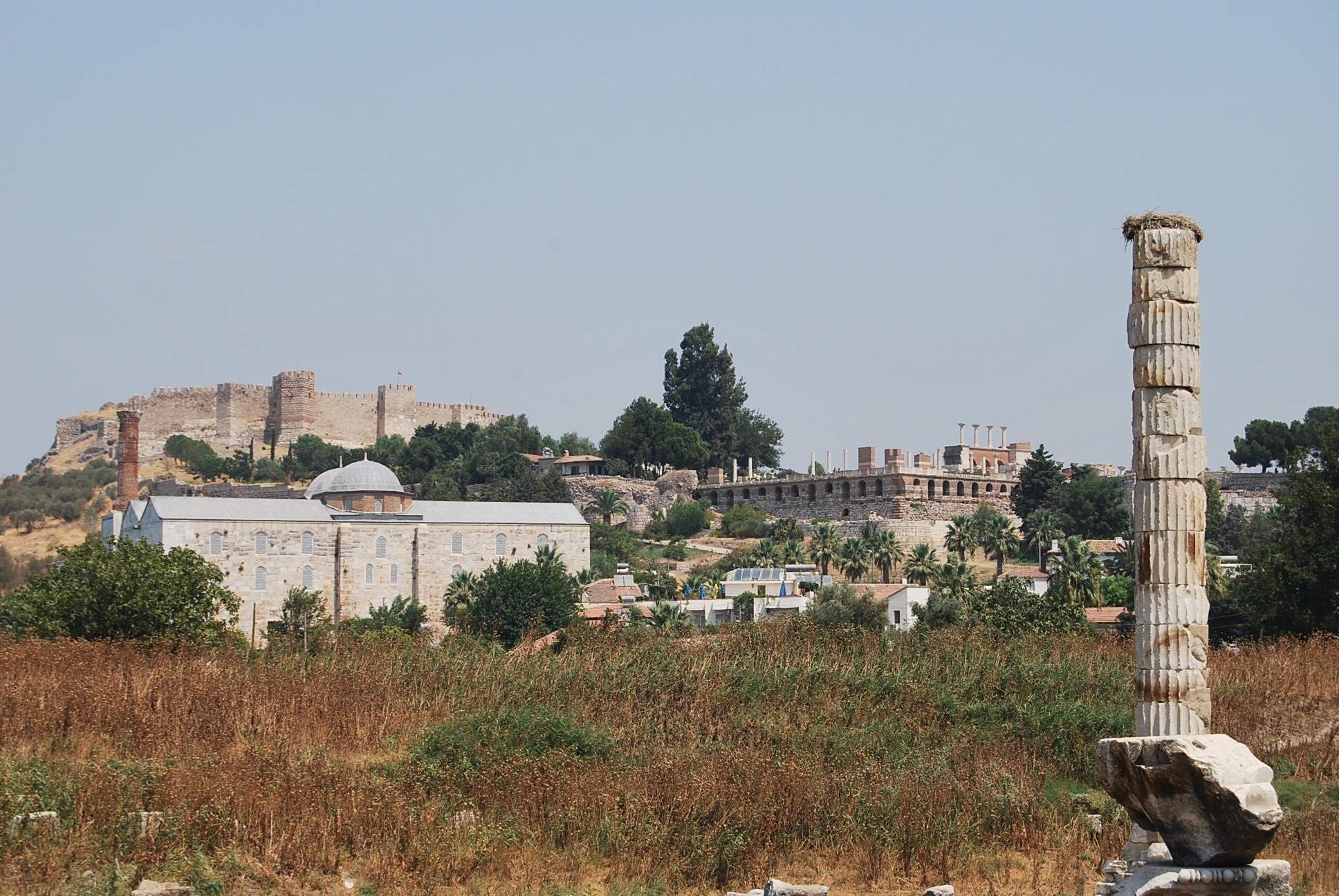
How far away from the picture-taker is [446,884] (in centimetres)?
1090

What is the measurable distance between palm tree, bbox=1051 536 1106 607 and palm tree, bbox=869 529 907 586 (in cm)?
1334

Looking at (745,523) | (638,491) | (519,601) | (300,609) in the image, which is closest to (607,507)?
(638,491)

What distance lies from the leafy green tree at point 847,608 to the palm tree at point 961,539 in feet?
53.8

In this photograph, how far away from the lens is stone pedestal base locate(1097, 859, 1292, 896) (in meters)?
7.91

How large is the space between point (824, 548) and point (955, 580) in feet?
43.0

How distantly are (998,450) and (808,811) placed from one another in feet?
202

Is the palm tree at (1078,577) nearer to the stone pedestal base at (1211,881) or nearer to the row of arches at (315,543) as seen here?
the row of arches at (315,543)

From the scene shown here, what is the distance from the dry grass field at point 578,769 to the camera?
11.0m

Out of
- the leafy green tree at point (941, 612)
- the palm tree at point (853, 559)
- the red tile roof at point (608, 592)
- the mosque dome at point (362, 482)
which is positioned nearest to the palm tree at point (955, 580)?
the leafy green tree at point (941, 612)

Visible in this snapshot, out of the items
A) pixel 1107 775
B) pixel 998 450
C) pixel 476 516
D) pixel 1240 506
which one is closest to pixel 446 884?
pixel 1107 775

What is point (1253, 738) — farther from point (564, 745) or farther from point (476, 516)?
point (476, 516)

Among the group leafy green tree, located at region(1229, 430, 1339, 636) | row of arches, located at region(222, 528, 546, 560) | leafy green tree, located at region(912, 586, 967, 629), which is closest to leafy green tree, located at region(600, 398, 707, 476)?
row of arches, located at region(222, 528, 546, 560)

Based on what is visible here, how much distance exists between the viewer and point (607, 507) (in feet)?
214

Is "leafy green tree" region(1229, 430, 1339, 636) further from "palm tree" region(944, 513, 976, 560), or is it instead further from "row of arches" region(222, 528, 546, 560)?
"palm tree" region(944, 513, 976, 560)
